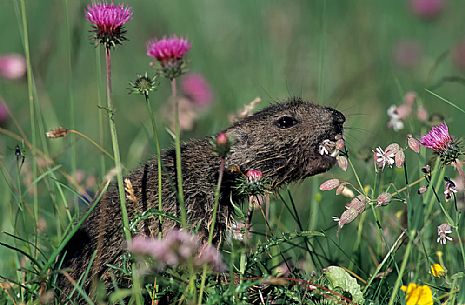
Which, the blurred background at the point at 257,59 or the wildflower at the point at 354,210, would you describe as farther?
the blurred background at the point at 257,59

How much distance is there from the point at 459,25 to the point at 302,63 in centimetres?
246

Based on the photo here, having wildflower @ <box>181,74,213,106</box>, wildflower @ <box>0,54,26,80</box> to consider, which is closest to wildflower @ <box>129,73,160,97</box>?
wildflower @ <box>0,54,26,80</box>

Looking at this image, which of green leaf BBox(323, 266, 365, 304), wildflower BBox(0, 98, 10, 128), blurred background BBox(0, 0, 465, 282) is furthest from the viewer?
blurred background BBox(0, 0, 465, 282)

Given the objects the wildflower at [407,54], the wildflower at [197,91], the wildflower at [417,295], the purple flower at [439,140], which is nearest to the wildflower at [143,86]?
the purple flower at [439,140]

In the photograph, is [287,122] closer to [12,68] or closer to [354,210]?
[354,210]

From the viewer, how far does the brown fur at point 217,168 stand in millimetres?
4395

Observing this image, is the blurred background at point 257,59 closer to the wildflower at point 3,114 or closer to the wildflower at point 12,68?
the wildflower at point 12,68

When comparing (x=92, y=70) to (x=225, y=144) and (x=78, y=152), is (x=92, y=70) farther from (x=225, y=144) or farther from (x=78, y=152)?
(x=225, y=144)

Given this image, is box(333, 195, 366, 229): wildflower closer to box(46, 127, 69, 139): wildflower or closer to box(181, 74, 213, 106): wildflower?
box(46, 127, 69, 139): wildflower

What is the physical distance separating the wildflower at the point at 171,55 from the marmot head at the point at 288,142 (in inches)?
50.8

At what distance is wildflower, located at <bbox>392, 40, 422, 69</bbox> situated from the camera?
9453 millimetres

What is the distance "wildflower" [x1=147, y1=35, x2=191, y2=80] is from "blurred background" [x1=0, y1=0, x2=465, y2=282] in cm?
339

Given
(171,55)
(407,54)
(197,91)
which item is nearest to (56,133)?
(171,55)

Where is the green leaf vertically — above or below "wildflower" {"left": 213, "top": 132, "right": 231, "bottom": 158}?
below
